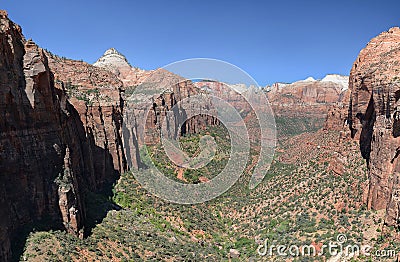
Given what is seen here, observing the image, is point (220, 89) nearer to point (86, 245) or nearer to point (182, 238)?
point (182, 238)

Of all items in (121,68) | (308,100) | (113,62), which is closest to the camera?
(121,68)

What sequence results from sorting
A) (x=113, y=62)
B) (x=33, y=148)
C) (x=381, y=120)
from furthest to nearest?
(x=113, y=62), (x=381, y=120), (x=33, y=148)

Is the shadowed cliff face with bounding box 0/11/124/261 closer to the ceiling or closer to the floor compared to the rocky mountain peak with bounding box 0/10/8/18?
closer to the floor

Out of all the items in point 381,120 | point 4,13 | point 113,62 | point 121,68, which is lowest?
point 381,120

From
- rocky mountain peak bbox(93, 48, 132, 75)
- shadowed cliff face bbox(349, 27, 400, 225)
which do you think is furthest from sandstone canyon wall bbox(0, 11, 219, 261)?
rocky mountain peak bbox(93, 48, 132, 75)

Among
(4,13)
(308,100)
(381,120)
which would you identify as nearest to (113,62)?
(4,13)

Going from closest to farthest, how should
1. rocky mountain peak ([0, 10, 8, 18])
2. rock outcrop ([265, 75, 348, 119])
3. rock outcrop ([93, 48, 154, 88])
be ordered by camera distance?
1. rocky mountain peak ([0, 10, 8, 18])
2. rock outcrop ([93, 48, 154, 88])
3. rock outcrop ([265, 75, 348, 119])

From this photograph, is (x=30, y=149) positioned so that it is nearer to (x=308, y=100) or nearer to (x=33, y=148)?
(x=33, y=148)

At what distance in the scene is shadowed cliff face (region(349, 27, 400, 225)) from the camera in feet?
84.2

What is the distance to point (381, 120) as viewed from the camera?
28.2 meters

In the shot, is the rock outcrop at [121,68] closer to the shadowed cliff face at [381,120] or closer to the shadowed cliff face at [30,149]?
the shadowed cliff face at [30,149]

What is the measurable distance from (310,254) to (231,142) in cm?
4743

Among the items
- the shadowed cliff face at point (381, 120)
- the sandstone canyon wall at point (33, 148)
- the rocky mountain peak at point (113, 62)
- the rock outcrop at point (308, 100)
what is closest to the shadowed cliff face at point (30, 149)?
the sandstone canyon wall at point (33, 148)

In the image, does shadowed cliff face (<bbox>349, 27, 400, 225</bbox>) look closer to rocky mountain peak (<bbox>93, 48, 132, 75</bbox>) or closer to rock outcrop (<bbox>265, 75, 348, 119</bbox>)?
rocky mountain peak (<bbox>93, 48, 132, 75</bbox>)
